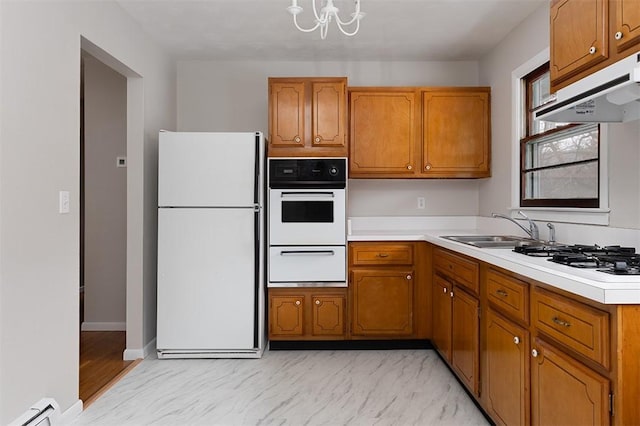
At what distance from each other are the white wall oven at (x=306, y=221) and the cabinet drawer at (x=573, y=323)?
73.2 inches

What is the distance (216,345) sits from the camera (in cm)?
327

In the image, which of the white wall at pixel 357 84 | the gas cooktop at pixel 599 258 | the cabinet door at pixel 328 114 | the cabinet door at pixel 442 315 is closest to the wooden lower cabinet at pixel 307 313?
the cabinet door at pixel 442 315

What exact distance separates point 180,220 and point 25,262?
4.36 feet

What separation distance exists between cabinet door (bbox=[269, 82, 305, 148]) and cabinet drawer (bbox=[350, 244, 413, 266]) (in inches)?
39.1

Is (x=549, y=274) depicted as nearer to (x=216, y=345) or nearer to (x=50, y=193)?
(x=50, y=193)

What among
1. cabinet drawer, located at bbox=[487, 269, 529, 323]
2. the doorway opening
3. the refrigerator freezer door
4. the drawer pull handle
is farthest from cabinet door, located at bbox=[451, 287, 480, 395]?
the doorway opening

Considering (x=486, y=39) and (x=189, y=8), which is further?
(x=486, y=39)

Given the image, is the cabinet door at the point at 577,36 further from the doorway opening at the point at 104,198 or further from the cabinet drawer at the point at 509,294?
the doorway opening at the point at 104,198

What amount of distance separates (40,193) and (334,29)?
2324 millimetres

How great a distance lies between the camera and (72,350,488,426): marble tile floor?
2.36 meters

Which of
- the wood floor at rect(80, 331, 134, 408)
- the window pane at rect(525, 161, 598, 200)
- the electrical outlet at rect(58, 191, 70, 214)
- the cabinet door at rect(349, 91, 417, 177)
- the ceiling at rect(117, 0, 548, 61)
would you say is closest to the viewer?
the electrical outlet at rect(58, 191, 70, 214)

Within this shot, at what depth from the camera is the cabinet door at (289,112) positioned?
11.5 feet

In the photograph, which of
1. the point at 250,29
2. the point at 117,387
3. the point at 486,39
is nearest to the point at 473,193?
the point at 486,39

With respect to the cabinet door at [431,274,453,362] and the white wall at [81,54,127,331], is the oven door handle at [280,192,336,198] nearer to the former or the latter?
the cabinet door at [431,274,453,362]
